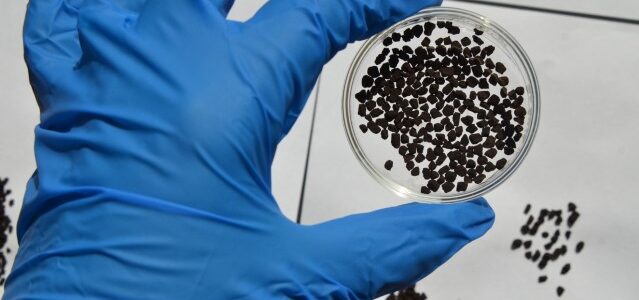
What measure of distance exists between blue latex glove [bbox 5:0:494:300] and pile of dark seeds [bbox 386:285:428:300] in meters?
0.36

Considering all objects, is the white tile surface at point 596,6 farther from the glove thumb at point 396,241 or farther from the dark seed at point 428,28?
the glove thumb at point 396,241

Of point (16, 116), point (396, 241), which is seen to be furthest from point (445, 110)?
point (16, 116)

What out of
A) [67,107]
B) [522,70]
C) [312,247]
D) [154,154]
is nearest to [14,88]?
[67,107]

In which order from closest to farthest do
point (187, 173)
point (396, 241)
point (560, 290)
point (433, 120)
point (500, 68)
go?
1. point (187, 173)
2. point (396, 241)
3. point (500, 68)
4. point (433, 120)
5. point (560, 290)

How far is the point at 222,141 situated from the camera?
1.05 m

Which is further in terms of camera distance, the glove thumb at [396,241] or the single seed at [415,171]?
the single seed at [415,171]

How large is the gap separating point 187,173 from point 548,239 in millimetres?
862

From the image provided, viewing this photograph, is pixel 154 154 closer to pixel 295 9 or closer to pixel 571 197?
pixel 295 9

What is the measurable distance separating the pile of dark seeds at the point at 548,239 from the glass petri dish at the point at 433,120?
0.33 m

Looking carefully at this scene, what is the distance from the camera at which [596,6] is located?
161 centimetres

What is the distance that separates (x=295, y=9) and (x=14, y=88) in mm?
887

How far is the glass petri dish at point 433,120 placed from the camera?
1242 millimetres

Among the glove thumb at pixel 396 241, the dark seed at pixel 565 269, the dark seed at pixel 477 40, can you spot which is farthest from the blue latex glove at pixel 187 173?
the dark seed at pixel 565 269

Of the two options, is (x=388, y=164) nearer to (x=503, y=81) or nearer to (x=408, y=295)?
(x=503, y=81)
